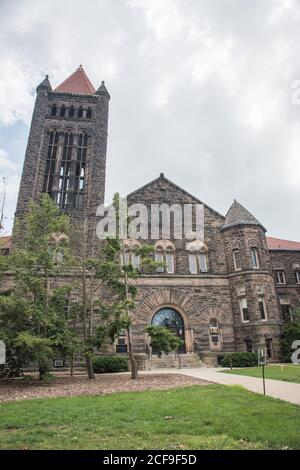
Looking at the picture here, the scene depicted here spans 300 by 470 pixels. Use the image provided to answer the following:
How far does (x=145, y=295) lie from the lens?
2467 cm

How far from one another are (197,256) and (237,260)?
3.26 meters

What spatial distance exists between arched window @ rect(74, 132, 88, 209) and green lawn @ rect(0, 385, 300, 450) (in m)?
23.0

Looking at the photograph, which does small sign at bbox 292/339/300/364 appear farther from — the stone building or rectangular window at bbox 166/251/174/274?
rectangular window at bbox 166/251/174/274

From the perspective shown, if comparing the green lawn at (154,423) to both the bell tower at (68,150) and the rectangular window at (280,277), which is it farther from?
the rectangular window at (280,277)

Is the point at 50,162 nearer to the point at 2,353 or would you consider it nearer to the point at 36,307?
the point at 36,307

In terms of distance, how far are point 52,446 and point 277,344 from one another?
2181 centimetres

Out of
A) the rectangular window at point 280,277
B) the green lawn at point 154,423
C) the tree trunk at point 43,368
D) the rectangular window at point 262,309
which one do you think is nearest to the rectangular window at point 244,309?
the rectangular window at point 262,309

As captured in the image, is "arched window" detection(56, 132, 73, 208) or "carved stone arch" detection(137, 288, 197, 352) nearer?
"carved stone arch" detection(137, 288, 197, 352)

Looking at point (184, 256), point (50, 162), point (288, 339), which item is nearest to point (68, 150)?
point (50, 162)

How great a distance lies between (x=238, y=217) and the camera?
90.7 feet

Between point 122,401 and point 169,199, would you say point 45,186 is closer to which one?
point 169,199

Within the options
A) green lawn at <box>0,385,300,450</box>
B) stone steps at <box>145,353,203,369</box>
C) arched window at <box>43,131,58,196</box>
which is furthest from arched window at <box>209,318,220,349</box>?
arched window at <box>43,131,58,196</box>

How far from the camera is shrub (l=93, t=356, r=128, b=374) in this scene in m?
20.0
